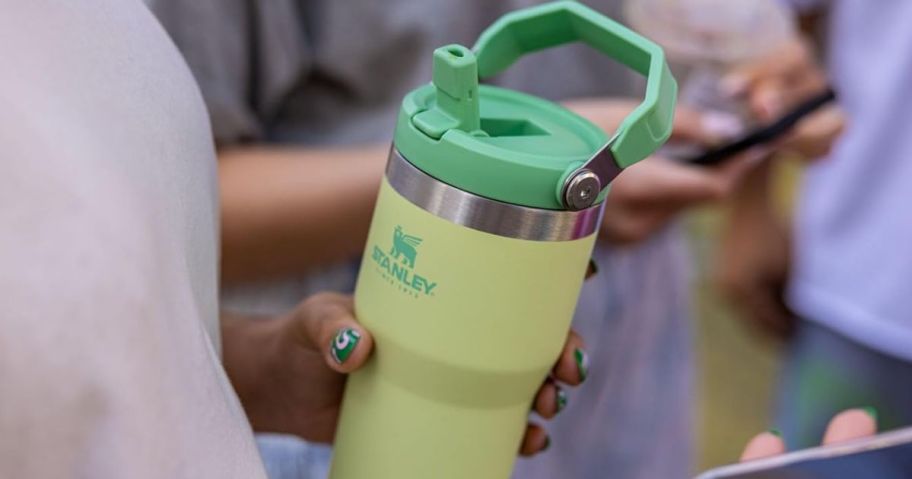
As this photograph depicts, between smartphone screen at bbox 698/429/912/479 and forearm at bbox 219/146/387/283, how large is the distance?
31 cm

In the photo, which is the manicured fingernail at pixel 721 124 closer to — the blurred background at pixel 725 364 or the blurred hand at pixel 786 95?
the blurred hand at pixel 786 95

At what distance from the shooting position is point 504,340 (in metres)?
0.35

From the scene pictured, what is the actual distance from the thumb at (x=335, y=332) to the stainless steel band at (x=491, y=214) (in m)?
0.06

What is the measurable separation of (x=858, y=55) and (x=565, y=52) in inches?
11.7

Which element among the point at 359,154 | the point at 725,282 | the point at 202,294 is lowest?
the point at 725,282

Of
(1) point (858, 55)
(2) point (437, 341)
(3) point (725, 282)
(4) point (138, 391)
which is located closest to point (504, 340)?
(2) point (437, 341)

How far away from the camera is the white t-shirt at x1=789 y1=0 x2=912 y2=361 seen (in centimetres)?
86

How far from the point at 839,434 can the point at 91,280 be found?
1.25ft

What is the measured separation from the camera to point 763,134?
71cm

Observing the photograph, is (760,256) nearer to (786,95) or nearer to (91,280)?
(786,95)

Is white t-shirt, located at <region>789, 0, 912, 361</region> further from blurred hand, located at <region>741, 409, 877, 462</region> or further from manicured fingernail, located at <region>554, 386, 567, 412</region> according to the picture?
manicured fingernail, located at <region>554, 386, 567, 412</region>

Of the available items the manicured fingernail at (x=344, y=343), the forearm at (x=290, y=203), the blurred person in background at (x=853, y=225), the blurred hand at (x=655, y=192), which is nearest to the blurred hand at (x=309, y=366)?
the manicured fingernail at (x=344, y=343)

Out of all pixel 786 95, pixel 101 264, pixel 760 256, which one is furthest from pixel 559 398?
pixel 760 256

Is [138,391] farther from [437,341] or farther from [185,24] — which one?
[185,24]
